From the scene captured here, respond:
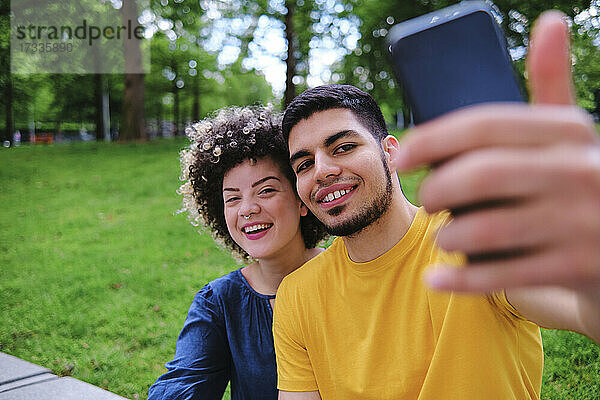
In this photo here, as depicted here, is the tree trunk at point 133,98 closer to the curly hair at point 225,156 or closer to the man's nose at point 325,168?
the curly hair at point 225,156

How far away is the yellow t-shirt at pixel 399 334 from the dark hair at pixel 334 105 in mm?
453

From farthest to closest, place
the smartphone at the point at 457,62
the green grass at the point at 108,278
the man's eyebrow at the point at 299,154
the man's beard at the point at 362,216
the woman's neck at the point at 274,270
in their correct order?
the green grass at the point at 108,278
the woman's neck at the point at 274,270
the man's eyebrow at the point at 299,154
the man's beard at the point at 362,216
the smartphone at the point at 457,62

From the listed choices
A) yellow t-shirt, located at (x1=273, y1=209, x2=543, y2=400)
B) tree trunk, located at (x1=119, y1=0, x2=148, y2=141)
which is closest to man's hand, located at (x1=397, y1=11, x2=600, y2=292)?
yellow t-shirt, located at (x1=273, y1=209, x2=543, y2=400)

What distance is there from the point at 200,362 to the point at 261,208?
852 millimetres

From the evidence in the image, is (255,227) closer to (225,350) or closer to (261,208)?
(261,208)

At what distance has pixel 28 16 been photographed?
1391 cm

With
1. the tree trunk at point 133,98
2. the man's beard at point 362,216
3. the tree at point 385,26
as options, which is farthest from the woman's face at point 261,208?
the tree trunk at point 133,98

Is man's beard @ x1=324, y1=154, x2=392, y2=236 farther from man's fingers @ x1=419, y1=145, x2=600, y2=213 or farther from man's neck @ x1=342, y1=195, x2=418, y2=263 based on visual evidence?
man's fingers @ x1=419, y1=145, x2=600, y2=213

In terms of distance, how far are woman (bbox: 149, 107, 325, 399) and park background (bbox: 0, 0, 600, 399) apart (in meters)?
1.32

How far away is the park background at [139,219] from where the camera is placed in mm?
4348

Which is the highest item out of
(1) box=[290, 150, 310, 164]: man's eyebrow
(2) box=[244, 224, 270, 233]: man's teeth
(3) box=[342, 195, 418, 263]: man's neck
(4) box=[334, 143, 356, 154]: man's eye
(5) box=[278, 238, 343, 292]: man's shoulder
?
(4) box=[334, 143, 356, 154]: man's eye

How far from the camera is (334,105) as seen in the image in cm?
211

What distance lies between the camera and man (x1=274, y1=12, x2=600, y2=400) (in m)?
0.59

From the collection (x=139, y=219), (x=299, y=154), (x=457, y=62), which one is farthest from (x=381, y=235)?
(x=139, y=219)
